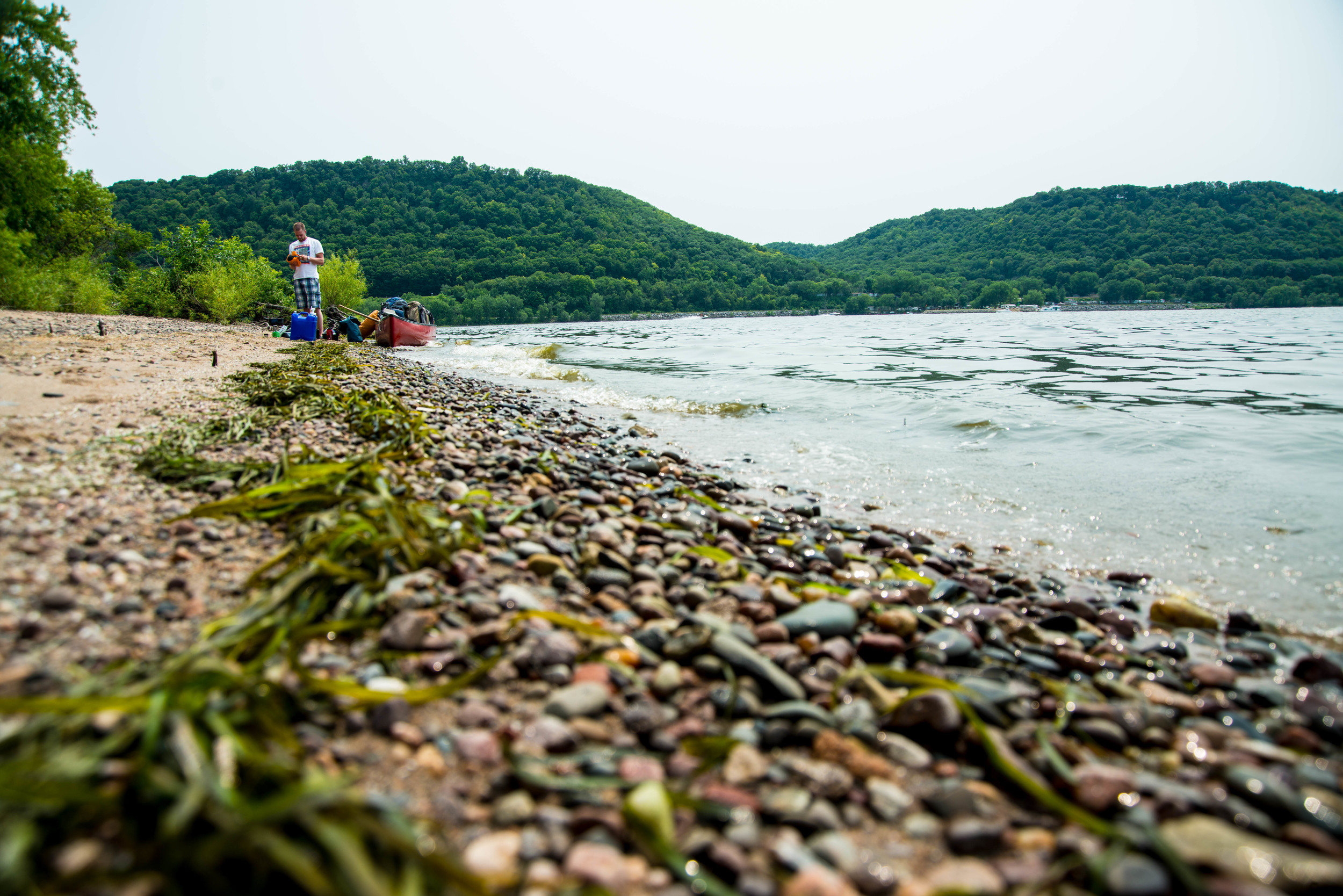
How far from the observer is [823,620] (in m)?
2.57

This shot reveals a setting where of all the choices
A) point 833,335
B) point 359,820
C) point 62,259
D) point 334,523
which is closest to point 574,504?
point 334,523

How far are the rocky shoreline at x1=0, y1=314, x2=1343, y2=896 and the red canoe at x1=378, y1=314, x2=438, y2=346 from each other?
61.1 ft

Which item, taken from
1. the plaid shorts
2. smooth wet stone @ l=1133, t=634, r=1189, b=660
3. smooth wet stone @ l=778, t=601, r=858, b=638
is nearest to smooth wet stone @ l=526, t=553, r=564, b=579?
smooth wet stone @ l=778, t=601, r=858, b=638

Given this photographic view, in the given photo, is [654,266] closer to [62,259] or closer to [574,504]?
[62,259]

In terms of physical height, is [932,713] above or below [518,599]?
below

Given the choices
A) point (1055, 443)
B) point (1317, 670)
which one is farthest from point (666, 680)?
point (1055, 443)

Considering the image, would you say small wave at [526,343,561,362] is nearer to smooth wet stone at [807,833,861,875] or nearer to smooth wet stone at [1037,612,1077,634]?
smooth wet stone at [1037,612,1077,634]

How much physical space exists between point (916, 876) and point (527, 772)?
978mm

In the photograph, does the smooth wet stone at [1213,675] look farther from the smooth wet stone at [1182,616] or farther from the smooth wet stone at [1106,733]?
the smooth wet stone at [1106,733]

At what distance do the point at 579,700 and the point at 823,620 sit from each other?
1.20 m

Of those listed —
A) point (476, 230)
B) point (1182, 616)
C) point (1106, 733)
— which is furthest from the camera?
point (476, 230)

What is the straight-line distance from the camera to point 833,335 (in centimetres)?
3681

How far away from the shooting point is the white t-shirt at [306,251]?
48.2ft

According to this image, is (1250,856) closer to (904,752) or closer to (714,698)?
(904,752)
